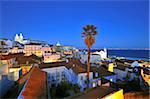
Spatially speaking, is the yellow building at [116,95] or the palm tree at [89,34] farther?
the palm tree at [89,34]

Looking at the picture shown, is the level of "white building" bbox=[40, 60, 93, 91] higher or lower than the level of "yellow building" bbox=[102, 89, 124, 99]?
lower

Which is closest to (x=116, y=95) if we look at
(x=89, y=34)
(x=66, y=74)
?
(x=89, y=34)

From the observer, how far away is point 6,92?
18.4 meters

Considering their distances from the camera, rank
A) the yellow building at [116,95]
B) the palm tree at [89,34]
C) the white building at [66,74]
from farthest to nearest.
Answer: the white building at [66,74] < the palm tree at [89,34] < the yellow building at [116,95]

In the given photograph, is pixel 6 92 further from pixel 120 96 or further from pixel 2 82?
pixel 120 96

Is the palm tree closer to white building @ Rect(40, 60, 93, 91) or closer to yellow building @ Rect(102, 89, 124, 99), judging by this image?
white building @ Rect(40, 60, 93, 91)

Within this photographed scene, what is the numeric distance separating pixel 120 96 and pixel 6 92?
34.9 feet

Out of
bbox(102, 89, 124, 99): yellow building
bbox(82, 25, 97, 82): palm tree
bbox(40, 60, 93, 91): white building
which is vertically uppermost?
bbox(82, 25, 97, 82): palm tree

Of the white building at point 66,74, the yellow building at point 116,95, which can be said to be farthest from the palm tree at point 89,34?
the yellow building at point 116,95

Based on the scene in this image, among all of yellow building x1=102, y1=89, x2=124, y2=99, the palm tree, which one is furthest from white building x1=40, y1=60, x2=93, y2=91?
yellow building x1=102, y1=89, x2=124, y2=99

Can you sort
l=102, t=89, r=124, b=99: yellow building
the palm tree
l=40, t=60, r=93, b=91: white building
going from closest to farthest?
l=102, t=89, r=124, b=99: yellow building, the palm tree, l=40, t=60, r=93, b=91: white building

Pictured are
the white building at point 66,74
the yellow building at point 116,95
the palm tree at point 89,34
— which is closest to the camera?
the yellow building at point 116,95

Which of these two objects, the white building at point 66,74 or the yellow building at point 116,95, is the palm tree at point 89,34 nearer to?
the white building at point 66,74

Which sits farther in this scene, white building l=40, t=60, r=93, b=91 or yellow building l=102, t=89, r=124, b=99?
white building l=40, t=60, r=93, b=91
